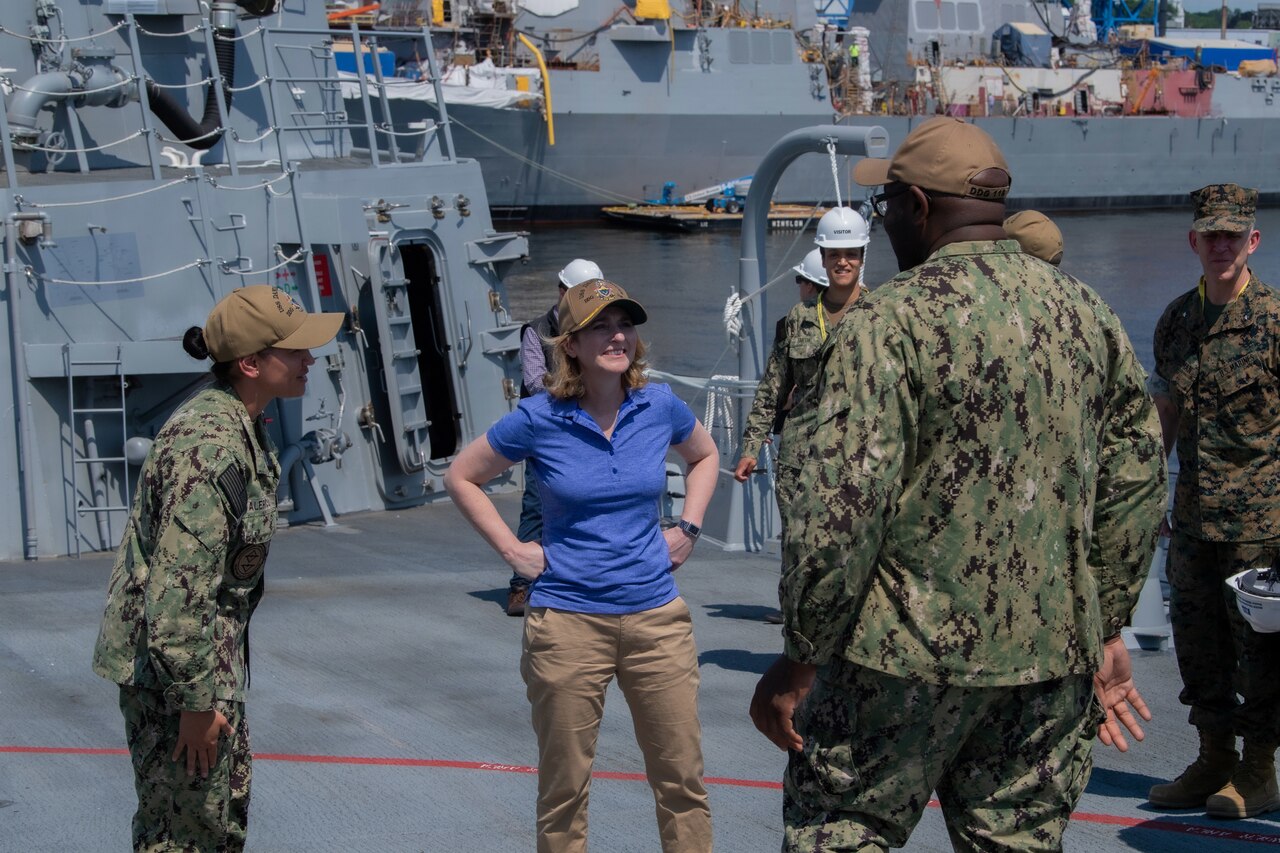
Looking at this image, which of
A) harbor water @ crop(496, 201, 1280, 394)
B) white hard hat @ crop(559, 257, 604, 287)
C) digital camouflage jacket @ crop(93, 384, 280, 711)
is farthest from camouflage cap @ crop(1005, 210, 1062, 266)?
harbor water @ crop(496, 201, 1280, 394)

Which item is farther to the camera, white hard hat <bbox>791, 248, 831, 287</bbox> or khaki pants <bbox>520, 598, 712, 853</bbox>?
white hard hat <bbox>791, 248, 831, 287</bbox>

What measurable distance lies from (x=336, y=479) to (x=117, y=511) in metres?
1.59

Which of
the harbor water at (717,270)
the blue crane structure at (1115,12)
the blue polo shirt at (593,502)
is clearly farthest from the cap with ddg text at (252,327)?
the blue crane structure at (1115,12)

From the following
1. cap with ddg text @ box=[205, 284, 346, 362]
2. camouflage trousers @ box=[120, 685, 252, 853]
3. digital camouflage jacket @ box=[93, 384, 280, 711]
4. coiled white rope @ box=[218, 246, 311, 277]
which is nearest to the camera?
digital camouflage jacket @ box=[93, 384, 280, 711]

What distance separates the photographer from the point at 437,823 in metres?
3.92

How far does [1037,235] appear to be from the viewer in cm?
386

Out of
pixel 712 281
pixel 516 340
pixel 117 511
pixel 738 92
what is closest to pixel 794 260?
pixel 712 281

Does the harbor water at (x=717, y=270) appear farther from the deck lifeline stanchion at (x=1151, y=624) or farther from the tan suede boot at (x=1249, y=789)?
the tan suede boot at (x=1249, y=789)

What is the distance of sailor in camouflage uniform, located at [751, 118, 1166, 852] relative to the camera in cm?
238

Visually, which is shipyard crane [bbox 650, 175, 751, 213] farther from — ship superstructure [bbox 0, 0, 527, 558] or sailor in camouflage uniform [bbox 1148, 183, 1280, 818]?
sailor in camouflage uniform [bbox 1148, 183, 1280, 818]

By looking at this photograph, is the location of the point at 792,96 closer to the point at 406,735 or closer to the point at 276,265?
the point at 276,265

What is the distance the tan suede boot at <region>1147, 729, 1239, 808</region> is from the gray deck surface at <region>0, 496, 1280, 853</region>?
50 mm

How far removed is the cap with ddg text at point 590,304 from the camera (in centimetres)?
333

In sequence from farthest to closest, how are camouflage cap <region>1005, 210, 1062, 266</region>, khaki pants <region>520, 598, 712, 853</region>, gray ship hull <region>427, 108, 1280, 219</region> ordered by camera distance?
1. gray ship hull <region>427, 108, 1280, 219</region>
2. camouflage cap <region>1005, 210, 1062, 266</region>
3. khaki pants <region>520, 598, 712, 853</region>
